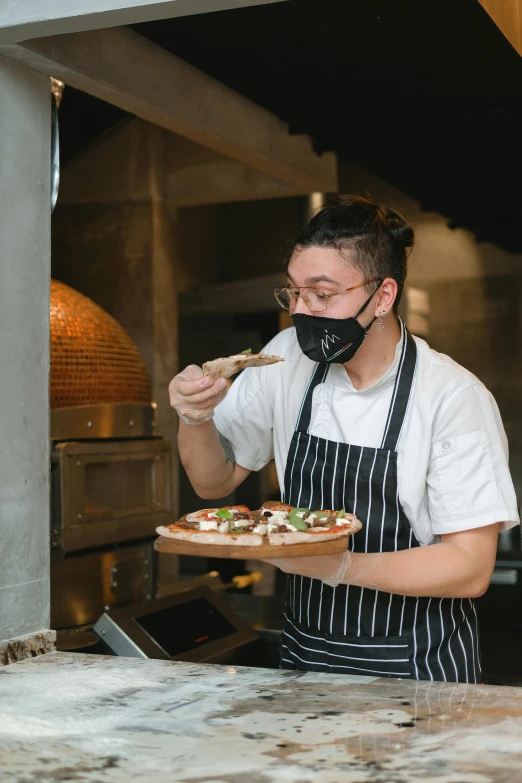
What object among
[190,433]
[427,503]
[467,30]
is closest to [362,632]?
[427,503]

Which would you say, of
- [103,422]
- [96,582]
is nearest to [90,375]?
[103,422]

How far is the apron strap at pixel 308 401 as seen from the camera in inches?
93.4

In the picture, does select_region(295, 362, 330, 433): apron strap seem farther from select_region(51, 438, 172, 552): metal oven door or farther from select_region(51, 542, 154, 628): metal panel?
select_region(51, 542, 154, 628): metal panel

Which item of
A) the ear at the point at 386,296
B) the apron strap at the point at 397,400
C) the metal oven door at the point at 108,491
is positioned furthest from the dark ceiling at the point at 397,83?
the metal oven door at the point at 108,491

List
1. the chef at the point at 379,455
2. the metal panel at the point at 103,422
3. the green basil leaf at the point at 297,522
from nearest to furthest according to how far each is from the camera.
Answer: the green basil leaf at the point at 297,522 < the chef at the point at 379,455 < the metal panel at the point at 103,422

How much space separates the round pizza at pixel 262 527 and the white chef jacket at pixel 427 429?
27 centimetres

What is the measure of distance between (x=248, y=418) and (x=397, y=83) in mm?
1442

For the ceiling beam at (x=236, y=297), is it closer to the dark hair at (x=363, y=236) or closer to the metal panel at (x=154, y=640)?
the metal panel at (x=154, y=640)

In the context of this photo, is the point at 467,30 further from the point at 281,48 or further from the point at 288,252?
the point at 288,252

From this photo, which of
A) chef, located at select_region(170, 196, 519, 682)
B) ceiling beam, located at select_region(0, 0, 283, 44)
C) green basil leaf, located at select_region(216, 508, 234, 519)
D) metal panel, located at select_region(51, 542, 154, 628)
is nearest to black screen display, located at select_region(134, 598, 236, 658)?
metal panel, located at select_region(51, 542, 154, 628)

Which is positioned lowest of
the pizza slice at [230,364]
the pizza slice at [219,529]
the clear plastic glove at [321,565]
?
the clear plastic glove at [321,565]

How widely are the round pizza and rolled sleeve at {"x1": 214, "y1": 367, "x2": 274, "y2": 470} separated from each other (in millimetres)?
416

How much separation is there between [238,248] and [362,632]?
10.4 ft

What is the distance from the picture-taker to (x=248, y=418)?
8.21ft
